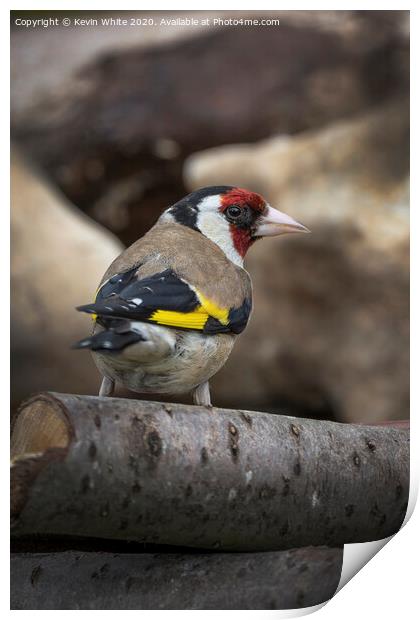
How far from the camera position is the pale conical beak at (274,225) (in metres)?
1.85

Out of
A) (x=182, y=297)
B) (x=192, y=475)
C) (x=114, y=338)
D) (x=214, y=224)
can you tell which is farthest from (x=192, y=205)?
(x=192, y=475)

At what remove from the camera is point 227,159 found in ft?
7.80

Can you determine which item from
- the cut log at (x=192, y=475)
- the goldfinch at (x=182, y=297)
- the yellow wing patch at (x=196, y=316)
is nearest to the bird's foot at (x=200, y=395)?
the goldfinch at (x=182, y=297)

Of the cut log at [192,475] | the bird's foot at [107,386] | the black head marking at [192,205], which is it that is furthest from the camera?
the black head marking at [192,205]

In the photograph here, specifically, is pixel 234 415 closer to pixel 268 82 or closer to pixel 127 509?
pixel 127 509

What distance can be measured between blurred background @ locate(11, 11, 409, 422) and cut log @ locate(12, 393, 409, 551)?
42cm

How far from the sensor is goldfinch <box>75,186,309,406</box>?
1458 millimetres

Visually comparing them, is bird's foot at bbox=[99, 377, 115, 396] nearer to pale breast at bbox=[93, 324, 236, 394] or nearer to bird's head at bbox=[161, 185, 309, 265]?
pale breast at bbox=[93, 324, 236, 394]

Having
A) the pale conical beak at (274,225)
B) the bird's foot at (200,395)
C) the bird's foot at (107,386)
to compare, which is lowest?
the bird's foot at (200,395)

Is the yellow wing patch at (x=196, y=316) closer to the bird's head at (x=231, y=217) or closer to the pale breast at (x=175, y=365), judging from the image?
the pale breast at (x=175, y=365)

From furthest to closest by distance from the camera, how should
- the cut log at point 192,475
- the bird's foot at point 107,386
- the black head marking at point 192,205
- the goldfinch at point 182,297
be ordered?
the black head marking at point 192,205
the bird's foot at point 107,386
the goldfinch at point 182,297
the cut log at point 192,475

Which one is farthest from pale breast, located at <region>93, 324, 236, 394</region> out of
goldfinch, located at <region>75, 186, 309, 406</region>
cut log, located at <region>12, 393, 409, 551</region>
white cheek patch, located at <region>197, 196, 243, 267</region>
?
white cheek patch, located at <region>197, 196, 243, 267</region>

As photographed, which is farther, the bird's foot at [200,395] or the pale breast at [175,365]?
the bird's foot at [200,395]

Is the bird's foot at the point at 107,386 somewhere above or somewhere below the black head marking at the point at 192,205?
below
